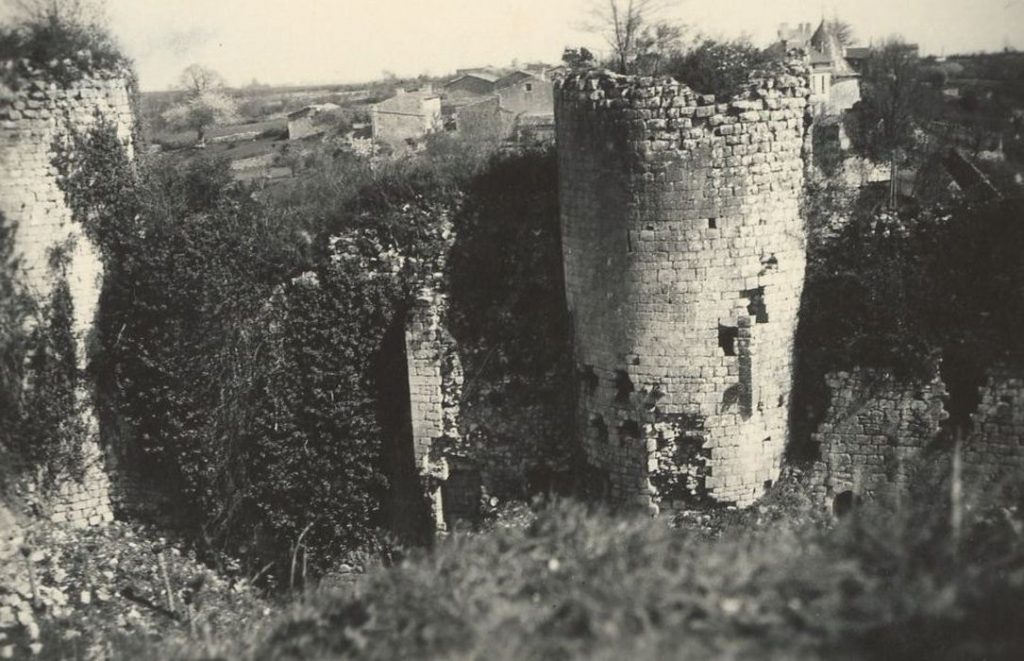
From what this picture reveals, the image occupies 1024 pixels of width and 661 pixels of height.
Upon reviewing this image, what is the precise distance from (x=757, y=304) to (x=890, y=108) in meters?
18.4

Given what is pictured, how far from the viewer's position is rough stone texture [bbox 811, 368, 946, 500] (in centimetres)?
1067

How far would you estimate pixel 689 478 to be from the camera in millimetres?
10648

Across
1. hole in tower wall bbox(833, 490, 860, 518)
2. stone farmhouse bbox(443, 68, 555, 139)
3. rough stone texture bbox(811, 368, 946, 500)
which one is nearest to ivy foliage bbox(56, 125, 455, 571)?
rough stone texture bbox(811, 368, 946, 500)

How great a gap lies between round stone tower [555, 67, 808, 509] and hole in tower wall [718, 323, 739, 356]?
0.04 feet

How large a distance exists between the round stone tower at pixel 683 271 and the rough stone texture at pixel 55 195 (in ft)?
19.9

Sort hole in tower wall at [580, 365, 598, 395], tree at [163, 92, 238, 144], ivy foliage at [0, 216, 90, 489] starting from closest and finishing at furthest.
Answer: hole in tower wall at [580, 365, 598, 395] < ivy foliage at [0, 216, 90, 489] < tree at [163, 92, 238, 144]

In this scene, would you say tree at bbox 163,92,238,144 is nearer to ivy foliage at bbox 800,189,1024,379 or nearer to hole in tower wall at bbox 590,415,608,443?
hole in tower wall at bbox 590,415,608,443

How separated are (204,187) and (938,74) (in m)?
27.7

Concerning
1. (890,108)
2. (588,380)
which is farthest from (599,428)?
(890,108)

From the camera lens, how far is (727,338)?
33.9 feet

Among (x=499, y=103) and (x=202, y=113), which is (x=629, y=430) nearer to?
(x=499, y=103)

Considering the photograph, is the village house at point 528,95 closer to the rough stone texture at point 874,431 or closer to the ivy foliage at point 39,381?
the ivy foliage at point 39,381

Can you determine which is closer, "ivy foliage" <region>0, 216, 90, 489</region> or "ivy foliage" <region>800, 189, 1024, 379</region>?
"ivy foliage" <region>800, 189, 1024, 379</region>

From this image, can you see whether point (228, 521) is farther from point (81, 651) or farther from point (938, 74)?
point (938, 74)
